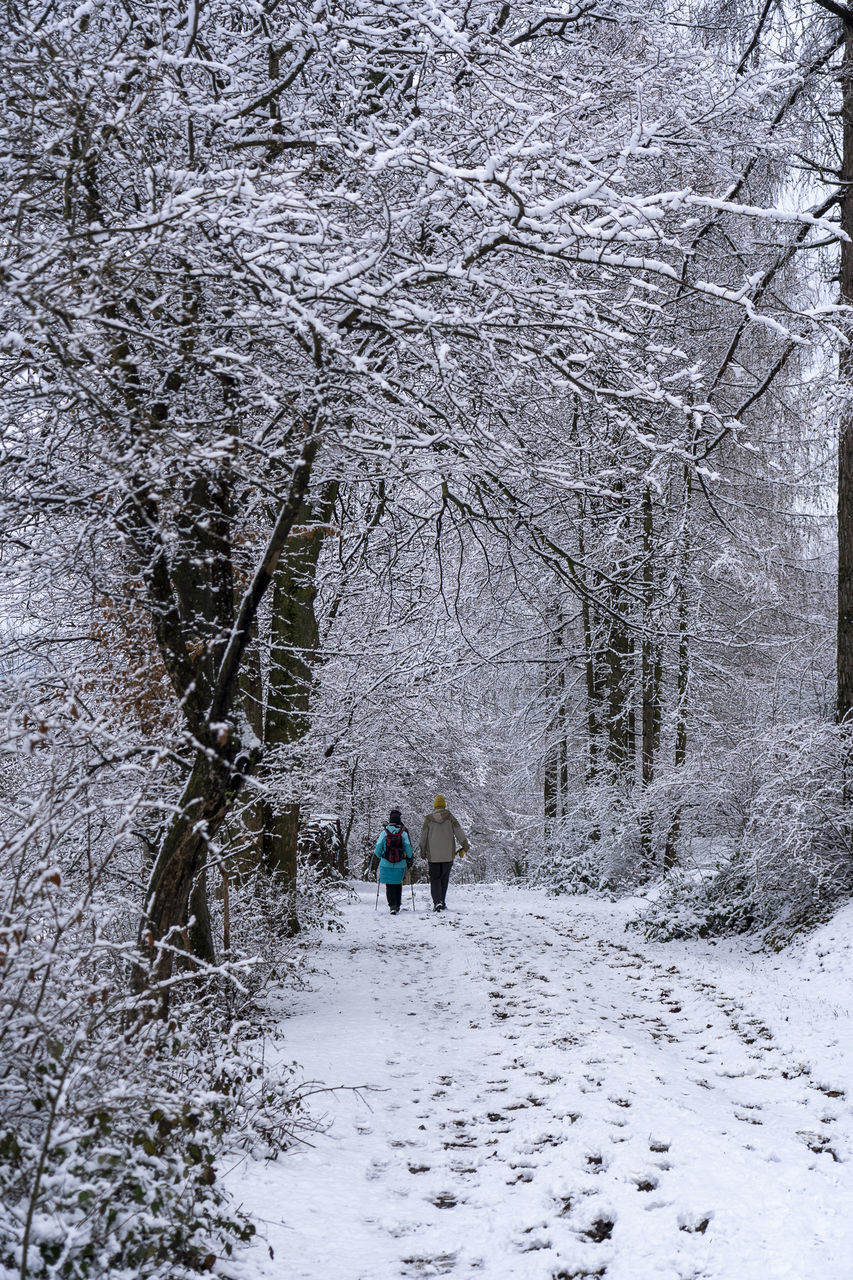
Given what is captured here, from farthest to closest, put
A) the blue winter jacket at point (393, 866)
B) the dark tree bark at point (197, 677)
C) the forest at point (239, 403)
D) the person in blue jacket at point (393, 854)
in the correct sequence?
1. the blue winter jacket at point (393, 866)
2. the person in blue jacket at point (393, 854)
3. the dark tree bark at point (197, 677)
4. the forest at point (239, 403)

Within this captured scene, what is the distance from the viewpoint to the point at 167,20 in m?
3.99

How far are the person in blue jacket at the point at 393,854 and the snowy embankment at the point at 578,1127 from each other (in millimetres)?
5683

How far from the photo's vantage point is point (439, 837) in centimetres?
1482

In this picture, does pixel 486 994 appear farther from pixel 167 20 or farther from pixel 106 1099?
pixel 167 20

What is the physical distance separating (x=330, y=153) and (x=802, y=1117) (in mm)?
5449

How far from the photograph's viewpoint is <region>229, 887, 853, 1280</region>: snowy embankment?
375cm

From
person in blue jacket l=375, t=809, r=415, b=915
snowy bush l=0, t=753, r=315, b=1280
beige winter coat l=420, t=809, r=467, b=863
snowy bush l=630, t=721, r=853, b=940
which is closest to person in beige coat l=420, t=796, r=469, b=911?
beige winter coat l=420, t=809, r=467, b=863

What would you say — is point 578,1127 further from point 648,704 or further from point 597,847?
point 597,847

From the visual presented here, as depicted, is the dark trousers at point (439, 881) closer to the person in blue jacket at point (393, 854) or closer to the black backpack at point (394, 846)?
the person in blue jacket at point (393, 854)

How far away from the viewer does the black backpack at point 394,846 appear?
49.5 feet

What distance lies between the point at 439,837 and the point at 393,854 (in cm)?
97

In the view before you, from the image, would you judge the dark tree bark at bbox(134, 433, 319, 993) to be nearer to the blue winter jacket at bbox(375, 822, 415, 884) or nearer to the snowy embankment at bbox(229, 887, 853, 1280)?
the snowy embankment at bbox(229, 887, 853, 1280)

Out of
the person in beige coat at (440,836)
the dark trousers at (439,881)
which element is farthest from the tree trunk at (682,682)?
the dark trousers at (439,881)

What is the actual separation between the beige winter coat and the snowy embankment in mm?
5494
